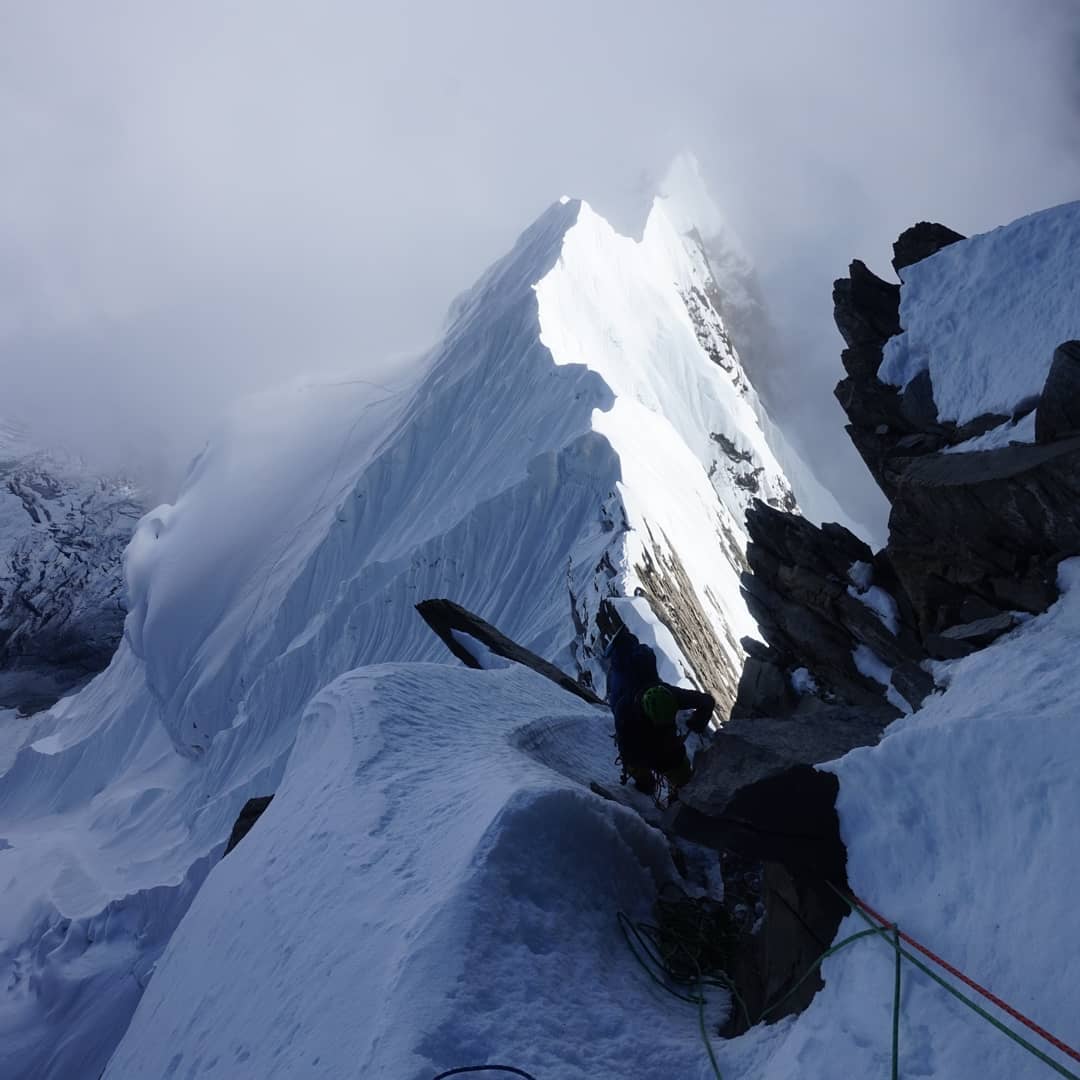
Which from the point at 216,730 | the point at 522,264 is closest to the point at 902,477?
the point at 216,730

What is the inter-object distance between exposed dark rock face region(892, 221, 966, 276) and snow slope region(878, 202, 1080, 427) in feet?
3.05

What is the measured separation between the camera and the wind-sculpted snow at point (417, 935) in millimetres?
4520

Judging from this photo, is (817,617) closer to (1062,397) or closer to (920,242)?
(1062,397)

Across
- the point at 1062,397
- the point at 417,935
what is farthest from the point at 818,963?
the point at 1062,397

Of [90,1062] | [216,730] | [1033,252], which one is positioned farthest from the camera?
[216,730]

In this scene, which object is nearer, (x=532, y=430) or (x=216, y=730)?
(x=532, y=430)

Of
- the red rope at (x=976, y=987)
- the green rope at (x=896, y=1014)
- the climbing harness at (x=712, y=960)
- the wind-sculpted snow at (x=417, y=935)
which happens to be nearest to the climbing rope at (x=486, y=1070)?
the wind-sculpted snow at (x=417, y=935)

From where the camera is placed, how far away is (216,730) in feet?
121

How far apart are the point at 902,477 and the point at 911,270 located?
116 inches

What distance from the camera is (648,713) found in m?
7.00

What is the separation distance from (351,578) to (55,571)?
97.1 meters

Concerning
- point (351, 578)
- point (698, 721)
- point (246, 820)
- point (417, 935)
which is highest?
point (417, 935)

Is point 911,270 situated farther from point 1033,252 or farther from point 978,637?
point 978,637

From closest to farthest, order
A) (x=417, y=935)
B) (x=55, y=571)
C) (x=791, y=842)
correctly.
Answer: (x=791, y=842) < (x=417, y=935) < (x=55, y=571)
